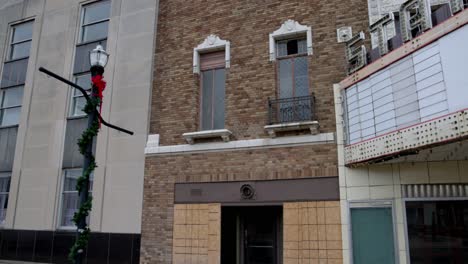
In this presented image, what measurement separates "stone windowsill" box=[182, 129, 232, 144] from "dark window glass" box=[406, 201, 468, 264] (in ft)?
14.8

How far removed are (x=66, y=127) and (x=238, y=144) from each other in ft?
21.2

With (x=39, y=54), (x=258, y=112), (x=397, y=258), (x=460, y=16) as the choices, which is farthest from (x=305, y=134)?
(x=39, y=54)

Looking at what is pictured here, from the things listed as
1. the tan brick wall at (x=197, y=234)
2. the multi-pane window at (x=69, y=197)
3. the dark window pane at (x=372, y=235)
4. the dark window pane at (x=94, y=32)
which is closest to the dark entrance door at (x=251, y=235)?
the tan brick wall at (x=197, y=234)

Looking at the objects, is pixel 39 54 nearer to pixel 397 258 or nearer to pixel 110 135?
pixel 110 135

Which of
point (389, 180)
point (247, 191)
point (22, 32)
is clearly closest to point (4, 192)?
point (22, 32)

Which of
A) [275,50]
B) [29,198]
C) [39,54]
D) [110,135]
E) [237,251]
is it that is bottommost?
[237,251]

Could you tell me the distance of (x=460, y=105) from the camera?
6250mm

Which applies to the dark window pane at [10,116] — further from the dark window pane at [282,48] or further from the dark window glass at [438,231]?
the dark window glass at [438,231]

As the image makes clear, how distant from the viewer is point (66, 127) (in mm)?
13234

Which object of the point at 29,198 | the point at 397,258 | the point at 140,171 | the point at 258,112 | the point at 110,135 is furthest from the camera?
the point at 29,198

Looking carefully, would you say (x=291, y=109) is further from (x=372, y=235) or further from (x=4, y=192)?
(x=4, y=192)

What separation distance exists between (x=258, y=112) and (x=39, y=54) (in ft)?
30.0

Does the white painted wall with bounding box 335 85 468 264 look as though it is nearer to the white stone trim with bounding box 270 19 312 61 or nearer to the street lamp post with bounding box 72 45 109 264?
the white stone trim with bounding box 270 19 312 61

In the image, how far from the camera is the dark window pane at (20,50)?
50.2 ft
